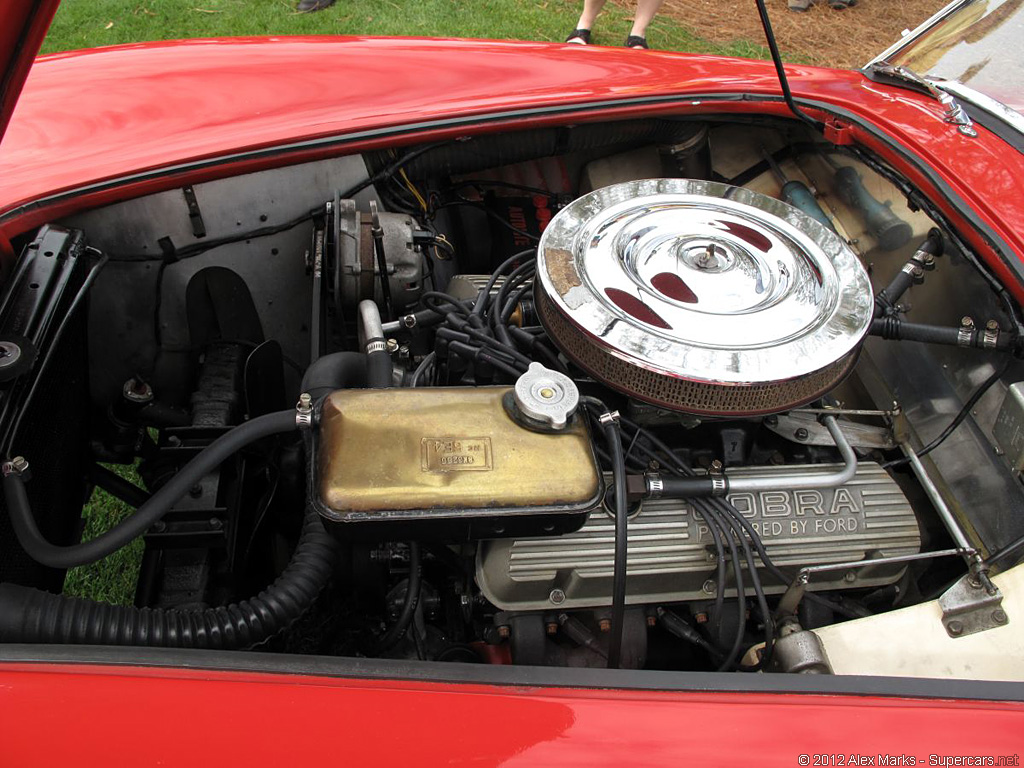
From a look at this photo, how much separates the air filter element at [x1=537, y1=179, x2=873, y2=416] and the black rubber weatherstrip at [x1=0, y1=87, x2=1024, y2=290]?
0.21 metres

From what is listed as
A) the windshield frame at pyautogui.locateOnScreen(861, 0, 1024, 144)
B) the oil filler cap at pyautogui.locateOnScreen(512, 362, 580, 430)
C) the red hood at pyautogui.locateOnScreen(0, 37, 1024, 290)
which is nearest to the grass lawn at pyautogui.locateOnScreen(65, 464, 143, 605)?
the red hood at pyautogui.locateOnScreen(0, 37, 1024, 290)

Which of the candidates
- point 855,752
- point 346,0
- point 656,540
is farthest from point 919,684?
point 346,0

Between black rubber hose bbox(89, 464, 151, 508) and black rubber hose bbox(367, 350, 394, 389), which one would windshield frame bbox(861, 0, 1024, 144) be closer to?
black rubber hose bbox(367, 350, 394, 389)

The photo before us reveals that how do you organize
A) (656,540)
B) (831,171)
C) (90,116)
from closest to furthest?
(656,540), (90,116), (831,171)

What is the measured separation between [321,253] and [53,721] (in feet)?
3.23

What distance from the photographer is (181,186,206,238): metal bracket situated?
4.99 ft

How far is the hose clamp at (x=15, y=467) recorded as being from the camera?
1.01m

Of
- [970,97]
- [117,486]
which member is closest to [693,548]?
[117,486]

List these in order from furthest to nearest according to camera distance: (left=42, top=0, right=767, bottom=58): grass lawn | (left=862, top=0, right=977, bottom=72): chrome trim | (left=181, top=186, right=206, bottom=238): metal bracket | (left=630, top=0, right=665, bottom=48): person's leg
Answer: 1. (left=42, top=0, right=767, bottom=58): grass lawn
2. (left=630, top=0, right=665, bottom=48): person's leg
3. (left=862, top=0, right=977, bottom=72): chrome trim
4. (left=181, top=186, right=206, bottom=238): metal bracket

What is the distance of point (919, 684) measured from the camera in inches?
34.1

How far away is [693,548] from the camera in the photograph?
1.21 m

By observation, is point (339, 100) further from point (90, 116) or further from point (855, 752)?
point (855, 752)

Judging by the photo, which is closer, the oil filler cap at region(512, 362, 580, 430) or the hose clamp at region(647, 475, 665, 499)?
the oil filler cap at region(512, 362, 580, 430)

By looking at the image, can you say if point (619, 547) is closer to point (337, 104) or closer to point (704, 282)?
point (704, 282)
